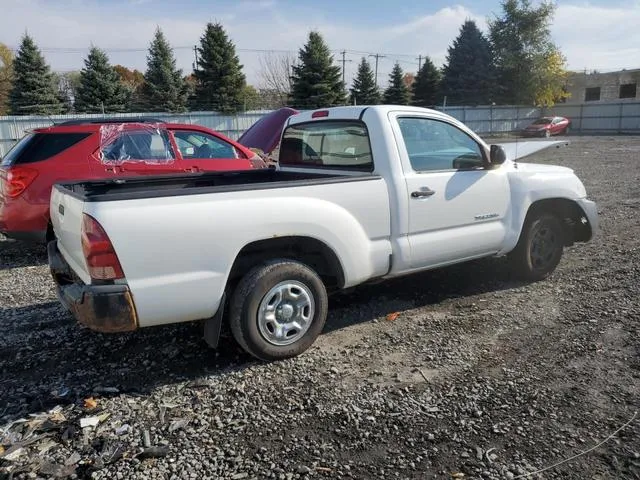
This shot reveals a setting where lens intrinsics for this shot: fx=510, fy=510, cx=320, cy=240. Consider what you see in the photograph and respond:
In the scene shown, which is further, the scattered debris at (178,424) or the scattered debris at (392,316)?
the scattered debris at (392,316)

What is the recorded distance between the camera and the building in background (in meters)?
48.5

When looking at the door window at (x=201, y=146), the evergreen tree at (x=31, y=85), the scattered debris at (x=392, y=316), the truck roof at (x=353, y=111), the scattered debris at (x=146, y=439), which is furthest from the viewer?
the evergreen tree at (x=31, y=85)

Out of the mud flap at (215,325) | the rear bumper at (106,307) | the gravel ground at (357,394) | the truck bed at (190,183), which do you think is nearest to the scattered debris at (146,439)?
the gravel ground at (357,394)

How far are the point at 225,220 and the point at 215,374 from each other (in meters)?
1.16

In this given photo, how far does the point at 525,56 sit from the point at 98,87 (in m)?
37.7

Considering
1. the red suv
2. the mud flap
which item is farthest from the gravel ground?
the red suv

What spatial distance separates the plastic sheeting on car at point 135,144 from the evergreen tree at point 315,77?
32.8 meters

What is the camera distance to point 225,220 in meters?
3.35

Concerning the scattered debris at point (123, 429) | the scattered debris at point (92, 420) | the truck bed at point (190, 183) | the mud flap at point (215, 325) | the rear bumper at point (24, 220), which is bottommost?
the scattered debris at point (123, 429)

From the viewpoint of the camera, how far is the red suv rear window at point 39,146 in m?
6.35

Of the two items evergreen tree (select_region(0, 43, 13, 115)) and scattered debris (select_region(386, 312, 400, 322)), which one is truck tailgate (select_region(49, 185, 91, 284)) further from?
evergreen tree (select_region(0, 43, 13, 115))

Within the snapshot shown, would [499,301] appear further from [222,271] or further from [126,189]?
[126,189]

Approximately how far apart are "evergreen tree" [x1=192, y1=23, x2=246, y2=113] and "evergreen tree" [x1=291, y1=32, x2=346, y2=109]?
183 inches

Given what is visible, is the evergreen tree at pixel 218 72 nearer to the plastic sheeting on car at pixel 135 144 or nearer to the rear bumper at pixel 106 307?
the plastic sheeting on car at pixel 135 144
